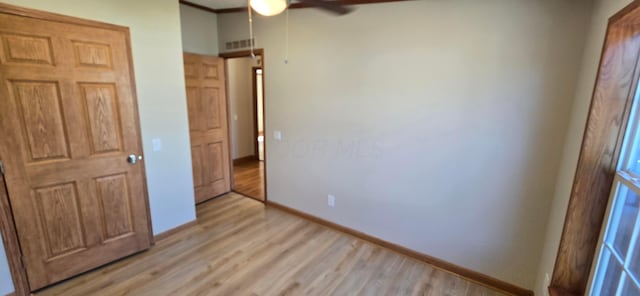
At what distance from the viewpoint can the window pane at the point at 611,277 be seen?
46.3 inches

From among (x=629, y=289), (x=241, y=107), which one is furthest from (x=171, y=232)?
(x=629, y=289)

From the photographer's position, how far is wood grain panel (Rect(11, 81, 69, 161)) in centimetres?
189

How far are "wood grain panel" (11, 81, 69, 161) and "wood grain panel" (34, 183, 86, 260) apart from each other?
10.8 inches

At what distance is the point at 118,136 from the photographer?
2.37 m

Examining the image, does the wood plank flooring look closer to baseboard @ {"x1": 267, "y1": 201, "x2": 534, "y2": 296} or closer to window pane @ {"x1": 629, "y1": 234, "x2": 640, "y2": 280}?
baseboard @ {"x1": 267, "y1": 201, "x2": 534, "y2": 296}

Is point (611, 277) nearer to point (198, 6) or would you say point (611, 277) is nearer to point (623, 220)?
point (623, 220)

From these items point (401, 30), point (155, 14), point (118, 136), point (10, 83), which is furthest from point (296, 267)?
point (155, 14)

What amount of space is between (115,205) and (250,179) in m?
2.43

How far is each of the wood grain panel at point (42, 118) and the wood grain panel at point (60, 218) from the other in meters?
0.27

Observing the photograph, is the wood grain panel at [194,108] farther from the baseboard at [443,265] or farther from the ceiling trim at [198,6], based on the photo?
the baseboard at [443,265]

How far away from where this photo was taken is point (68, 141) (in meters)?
2.11

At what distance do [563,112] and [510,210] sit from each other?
791 mm

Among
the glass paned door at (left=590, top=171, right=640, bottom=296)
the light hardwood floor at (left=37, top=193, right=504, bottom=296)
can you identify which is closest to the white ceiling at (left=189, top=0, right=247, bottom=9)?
the light hardwood floor at (left=37, top=193, right=504, bottom=296)

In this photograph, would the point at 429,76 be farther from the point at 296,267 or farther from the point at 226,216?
the point at 226,216
